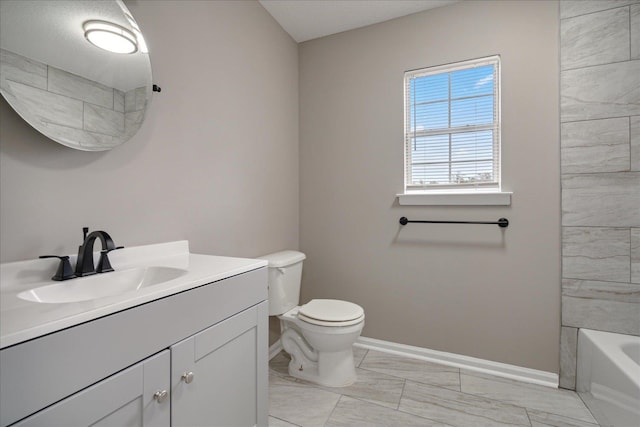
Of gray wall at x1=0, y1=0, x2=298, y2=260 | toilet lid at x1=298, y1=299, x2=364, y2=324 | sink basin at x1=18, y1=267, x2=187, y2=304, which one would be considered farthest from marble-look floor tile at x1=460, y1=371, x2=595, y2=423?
sink basin at x1=18, y1=267, x2=187, y2=304

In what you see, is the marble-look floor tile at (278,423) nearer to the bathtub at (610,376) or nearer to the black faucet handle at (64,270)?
the black faucet handle at (64,270)

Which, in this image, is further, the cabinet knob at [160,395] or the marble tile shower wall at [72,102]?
the marble tile shower wall at [72,102]

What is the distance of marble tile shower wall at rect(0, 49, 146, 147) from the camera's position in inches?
38.2

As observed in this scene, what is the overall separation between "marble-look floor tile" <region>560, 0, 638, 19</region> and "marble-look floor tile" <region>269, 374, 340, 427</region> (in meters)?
2.72

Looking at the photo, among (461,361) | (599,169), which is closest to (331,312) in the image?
(461,361)

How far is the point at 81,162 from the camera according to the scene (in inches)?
45.6

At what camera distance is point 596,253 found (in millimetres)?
1854

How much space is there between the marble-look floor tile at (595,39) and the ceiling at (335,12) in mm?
781

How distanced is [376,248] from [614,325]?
1.48 m

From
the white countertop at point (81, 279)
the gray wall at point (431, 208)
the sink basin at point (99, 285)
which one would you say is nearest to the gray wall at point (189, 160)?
the white countertop at point (81, 279)

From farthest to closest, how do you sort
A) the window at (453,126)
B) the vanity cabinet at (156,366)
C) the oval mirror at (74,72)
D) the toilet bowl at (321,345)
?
1. the window at (453,126)
2. the toilet bowl at (321,345)
3. the oval mirror at (74,72)
4. the vanity cabinet at (156,366)

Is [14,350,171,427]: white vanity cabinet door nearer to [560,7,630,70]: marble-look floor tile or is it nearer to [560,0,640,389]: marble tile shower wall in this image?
[560,0,640,389]: marble tile shower wall

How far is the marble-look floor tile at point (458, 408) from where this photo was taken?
1619 millimetres

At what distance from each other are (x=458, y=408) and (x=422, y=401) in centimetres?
19
